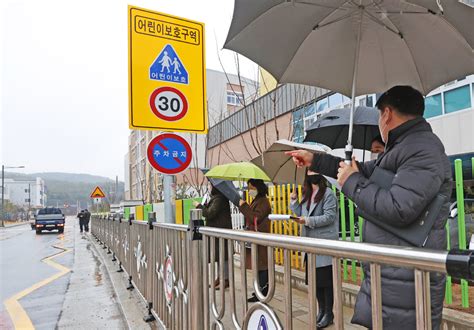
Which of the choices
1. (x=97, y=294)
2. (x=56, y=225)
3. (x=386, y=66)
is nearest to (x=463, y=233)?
(x=386, y=66)

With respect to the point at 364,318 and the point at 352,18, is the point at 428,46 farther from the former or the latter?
the point at 364,318

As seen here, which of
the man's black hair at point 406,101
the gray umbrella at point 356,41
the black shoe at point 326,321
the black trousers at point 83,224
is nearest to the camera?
the man's black hair at point 406,101

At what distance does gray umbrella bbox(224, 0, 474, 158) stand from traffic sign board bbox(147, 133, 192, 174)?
99.2 inches

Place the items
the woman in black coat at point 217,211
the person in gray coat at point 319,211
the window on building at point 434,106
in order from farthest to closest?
the window on building at point 434,106 → the woman in black coat at point 217,211 → the person in gray coat at point 319,211

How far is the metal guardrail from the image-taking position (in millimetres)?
1147

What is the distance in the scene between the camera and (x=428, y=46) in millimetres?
2607

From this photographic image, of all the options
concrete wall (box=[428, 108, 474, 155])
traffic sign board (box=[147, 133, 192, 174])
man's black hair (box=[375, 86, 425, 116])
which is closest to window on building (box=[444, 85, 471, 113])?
concrete wall (box=[428, 108, 474, 155])

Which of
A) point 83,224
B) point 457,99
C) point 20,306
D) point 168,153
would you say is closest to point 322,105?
point 457,99

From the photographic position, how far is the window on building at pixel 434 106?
12609 millimetres

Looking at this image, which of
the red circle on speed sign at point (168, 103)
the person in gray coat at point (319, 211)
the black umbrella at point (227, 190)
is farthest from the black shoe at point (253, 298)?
the red circle on speed sign at point (168, 103)

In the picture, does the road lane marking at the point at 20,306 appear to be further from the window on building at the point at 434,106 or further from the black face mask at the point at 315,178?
the window on building at the point at 434,106

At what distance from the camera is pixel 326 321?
3654 mm

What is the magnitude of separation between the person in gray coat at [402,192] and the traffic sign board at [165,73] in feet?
11.9

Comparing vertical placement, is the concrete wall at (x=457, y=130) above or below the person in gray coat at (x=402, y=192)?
above
